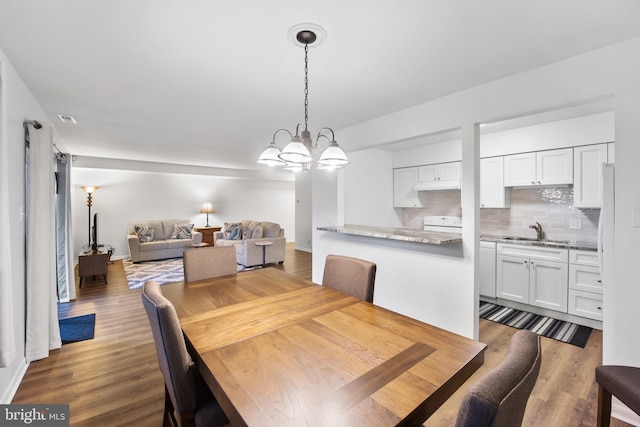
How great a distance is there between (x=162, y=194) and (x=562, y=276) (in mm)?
7909

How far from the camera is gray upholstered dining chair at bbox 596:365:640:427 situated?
1.33 meters

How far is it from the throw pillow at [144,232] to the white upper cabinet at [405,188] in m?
5.43

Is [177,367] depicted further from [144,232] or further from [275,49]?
[144,232]

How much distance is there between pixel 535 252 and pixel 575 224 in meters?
0.64

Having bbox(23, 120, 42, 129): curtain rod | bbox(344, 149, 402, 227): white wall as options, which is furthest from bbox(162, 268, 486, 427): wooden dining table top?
bbox(344, 149, 402, 227): white wall

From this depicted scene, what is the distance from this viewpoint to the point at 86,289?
169 inches

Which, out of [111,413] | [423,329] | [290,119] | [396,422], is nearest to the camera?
[396,422]

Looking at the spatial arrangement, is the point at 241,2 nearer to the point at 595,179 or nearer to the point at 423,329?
the point at 423,329

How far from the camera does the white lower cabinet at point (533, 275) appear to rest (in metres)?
3.05

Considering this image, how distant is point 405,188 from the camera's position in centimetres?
487

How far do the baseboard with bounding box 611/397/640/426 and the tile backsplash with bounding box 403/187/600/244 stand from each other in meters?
2.01

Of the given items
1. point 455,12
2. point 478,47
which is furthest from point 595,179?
point 455,12

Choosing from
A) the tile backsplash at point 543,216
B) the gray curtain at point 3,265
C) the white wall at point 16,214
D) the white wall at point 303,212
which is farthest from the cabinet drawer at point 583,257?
the white wall at point 303,212

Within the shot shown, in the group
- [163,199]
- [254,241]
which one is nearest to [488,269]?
[254,241]
